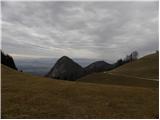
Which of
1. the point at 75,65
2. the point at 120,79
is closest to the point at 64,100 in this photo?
the point at 120,79

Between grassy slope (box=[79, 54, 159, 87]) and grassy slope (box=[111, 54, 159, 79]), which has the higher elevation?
grassy slope (box=[111, 54, 159, 79])

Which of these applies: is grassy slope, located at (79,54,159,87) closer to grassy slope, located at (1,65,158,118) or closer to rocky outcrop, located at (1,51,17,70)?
rocky outcrop, located at (1,51,17,70)

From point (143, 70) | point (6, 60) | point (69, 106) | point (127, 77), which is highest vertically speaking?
point (6, 60)

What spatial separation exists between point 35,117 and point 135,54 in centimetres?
14544

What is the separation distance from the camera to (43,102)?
50.1 ft

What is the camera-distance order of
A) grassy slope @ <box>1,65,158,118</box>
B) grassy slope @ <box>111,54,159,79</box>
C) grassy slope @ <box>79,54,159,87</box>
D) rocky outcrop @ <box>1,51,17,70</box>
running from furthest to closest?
grassy slope @ <box>111,54,159,79</box>, rocky outcrop @ <box>1,51,17,70</box>, grassy slope @ <box>79,54,159,87</box>, grassy slope @ <box>1,65,158,118</box>

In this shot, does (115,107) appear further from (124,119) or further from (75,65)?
(75,65)

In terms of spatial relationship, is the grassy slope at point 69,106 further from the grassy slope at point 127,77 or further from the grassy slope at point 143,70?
the grassy slope at point 143,70

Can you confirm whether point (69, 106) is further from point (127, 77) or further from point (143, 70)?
point (143, 70)

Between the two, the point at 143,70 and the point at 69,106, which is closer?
the point at 69,106

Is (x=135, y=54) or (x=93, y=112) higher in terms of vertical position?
(x=135, y=54)

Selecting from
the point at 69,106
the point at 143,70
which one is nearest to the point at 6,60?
the point at 143,70

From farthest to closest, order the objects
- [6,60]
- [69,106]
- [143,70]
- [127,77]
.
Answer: [143,70], [127,77], [6,60], [69,106]

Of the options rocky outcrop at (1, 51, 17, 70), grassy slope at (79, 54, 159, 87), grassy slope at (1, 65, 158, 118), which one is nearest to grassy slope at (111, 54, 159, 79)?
grassy slope at (79, 54, 159, 87)
